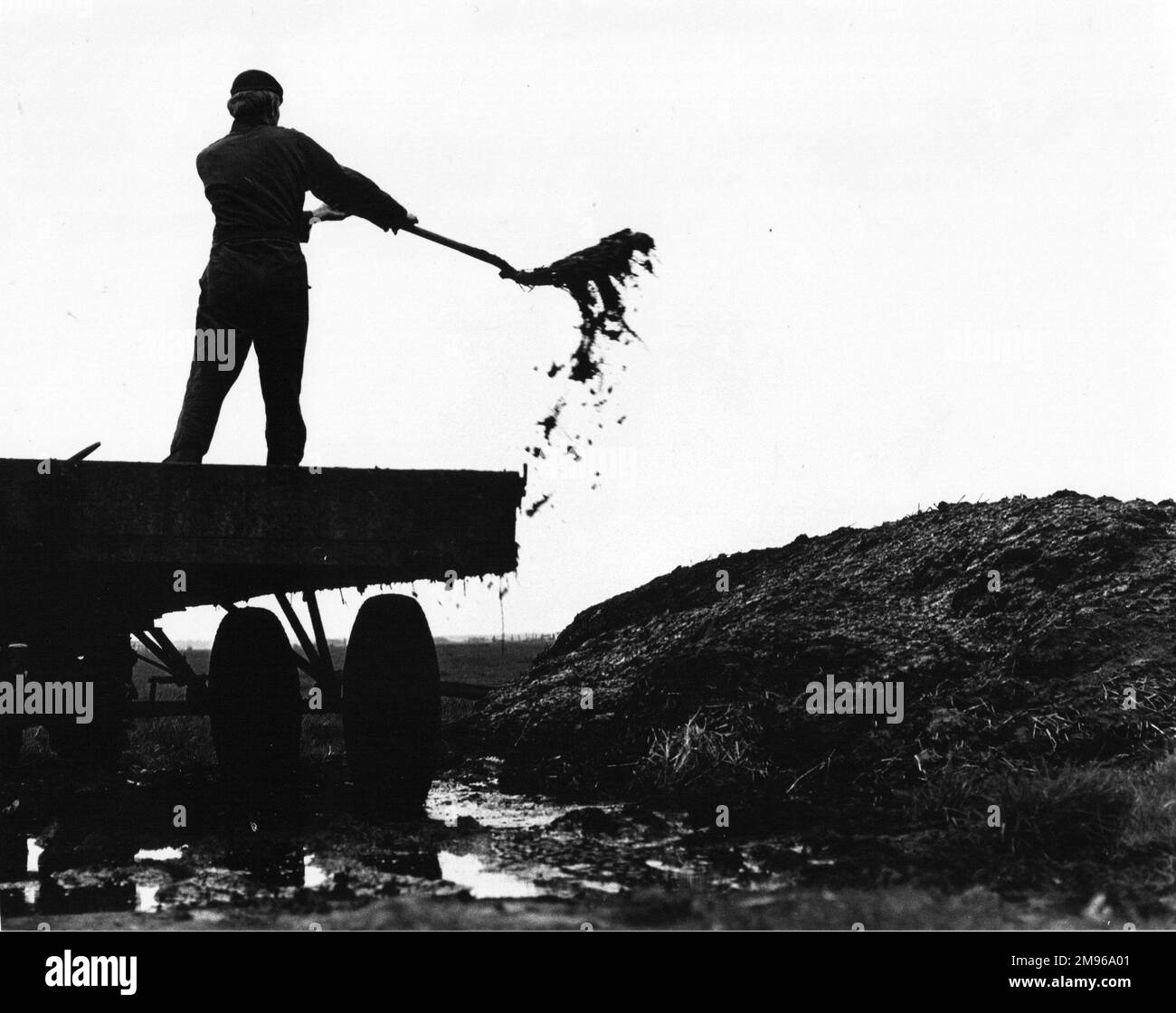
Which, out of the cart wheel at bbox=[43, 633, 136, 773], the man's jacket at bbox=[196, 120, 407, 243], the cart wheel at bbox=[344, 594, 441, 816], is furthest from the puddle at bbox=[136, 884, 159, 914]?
the man's jacket at bbox=[196, 120, 407, 243]

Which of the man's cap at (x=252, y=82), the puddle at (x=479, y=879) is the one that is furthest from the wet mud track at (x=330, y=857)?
the man's cap at (x=252, y=82)

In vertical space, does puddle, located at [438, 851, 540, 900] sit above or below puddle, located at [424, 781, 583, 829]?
above

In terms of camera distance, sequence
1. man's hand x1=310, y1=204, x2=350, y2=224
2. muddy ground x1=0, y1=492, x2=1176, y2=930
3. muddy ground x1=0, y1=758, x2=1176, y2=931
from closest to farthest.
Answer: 1. muddy ground x1=0, y1=758, x2=1176, y2=931
2. muddy ground x1=0, y1=492, x2=1176, y2=930
3. man's hand x1=310, y1=204, x2=350, y2=224

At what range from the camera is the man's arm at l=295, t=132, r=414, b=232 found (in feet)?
19.3

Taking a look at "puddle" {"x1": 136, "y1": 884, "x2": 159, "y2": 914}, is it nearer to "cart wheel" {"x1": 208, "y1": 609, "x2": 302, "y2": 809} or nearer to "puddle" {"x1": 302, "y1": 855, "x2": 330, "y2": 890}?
"puddle" {"x1": 302, "y1": 855, "x2": 330, "y2": 890}

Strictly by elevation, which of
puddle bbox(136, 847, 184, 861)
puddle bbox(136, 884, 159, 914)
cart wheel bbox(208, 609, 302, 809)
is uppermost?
cart wheel bbox(208, 609, 302, 809)

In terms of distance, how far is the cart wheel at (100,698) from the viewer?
651 centimetres

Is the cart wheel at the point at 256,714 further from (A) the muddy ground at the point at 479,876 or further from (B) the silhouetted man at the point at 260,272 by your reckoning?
(B) the silhouetted man at the point at 260,272

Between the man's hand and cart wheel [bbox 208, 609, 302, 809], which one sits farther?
the man's hand

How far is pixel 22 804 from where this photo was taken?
6.56 m
